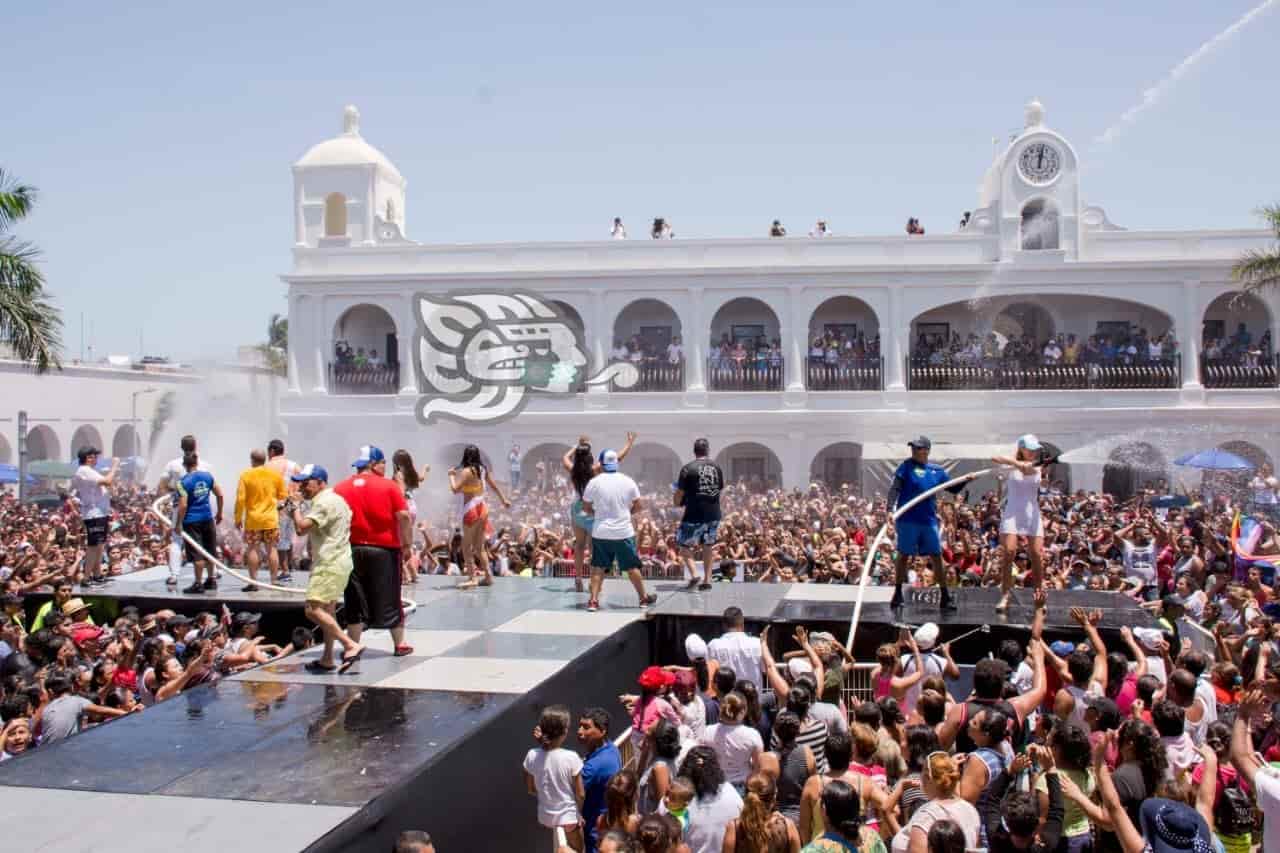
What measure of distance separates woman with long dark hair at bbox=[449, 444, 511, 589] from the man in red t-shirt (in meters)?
2.35

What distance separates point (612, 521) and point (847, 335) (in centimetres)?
2220

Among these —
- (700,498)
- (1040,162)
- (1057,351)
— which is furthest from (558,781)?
(1040,162)

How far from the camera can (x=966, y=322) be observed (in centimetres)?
3055

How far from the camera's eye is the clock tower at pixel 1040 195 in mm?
28078

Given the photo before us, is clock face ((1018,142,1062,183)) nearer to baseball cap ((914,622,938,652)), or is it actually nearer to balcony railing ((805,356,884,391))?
balcony railing ((805,356,884,391))

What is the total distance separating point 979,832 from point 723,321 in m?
27.2

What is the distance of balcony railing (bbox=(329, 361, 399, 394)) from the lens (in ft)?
98.3

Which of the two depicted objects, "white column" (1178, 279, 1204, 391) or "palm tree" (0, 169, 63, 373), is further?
"white column" (1178, 279, 1204, 391)

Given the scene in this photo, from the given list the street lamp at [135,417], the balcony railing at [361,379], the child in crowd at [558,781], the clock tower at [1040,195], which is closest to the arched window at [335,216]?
the balcony railing at [361,379]

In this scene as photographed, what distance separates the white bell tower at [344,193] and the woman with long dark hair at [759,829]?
27695mm

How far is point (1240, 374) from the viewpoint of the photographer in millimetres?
27750

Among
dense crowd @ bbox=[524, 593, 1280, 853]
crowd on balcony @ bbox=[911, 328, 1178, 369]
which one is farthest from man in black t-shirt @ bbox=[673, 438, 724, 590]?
crowd on balcony @ bbox=[911, 328, 1178, 369]

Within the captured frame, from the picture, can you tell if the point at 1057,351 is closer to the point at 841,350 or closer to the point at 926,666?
the point at 841,350

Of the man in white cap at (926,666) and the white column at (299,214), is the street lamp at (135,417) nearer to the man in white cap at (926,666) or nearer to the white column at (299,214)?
the white column at (299,214)
